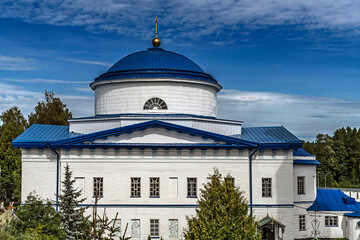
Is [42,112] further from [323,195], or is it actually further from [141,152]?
[323,195]

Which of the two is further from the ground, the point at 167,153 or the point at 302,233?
the point at 167,153

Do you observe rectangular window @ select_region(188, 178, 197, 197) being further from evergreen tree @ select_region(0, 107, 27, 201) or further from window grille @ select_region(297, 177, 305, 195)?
evergreen tree @ select_region(0, 107, 27, 201)

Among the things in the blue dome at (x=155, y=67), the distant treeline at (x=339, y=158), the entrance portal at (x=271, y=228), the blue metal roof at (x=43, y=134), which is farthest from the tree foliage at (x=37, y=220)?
the distant treeline at (x=339, y=158)

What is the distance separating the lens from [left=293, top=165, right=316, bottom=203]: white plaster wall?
3052 centimetres

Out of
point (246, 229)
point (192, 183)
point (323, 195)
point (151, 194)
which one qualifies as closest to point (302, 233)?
point (323, 195)

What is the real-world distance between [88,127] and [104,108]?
2774 mm

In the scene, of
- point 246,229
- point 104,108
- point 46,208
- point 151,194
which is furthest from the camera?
point 104,108

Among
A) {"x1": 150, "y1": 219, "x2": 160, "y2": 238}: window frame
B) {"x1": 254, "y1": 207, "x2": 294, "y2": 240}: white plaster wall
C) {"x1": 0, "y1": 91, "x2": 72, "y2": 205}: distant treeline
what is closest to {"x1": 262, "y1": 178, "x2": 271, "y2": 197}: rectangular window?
{"x1": 254, "y1": 207, "x2": 294, "y2": 240}: white plaster wall

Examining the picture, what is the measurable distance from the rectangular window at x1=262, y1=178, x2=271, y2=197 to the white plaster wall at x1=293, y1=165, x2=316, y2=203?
2170 mm

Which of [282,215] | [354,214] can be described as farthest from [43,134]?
[354,214]

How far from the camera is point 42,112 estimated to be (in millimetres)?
55125

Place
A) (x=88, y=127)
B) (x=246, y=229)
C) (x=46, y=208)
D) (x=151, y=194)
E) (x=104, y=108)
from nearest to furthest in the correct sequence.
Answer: (x=246, y=229)
(x=46, y=208)
(x=151, y=194)
(x=88, y=127)
(x=104, y=108)

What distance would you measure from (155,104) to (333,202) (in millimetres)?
14025

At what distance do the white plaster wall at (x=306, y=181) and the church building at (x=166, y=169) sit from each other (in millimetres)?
66
